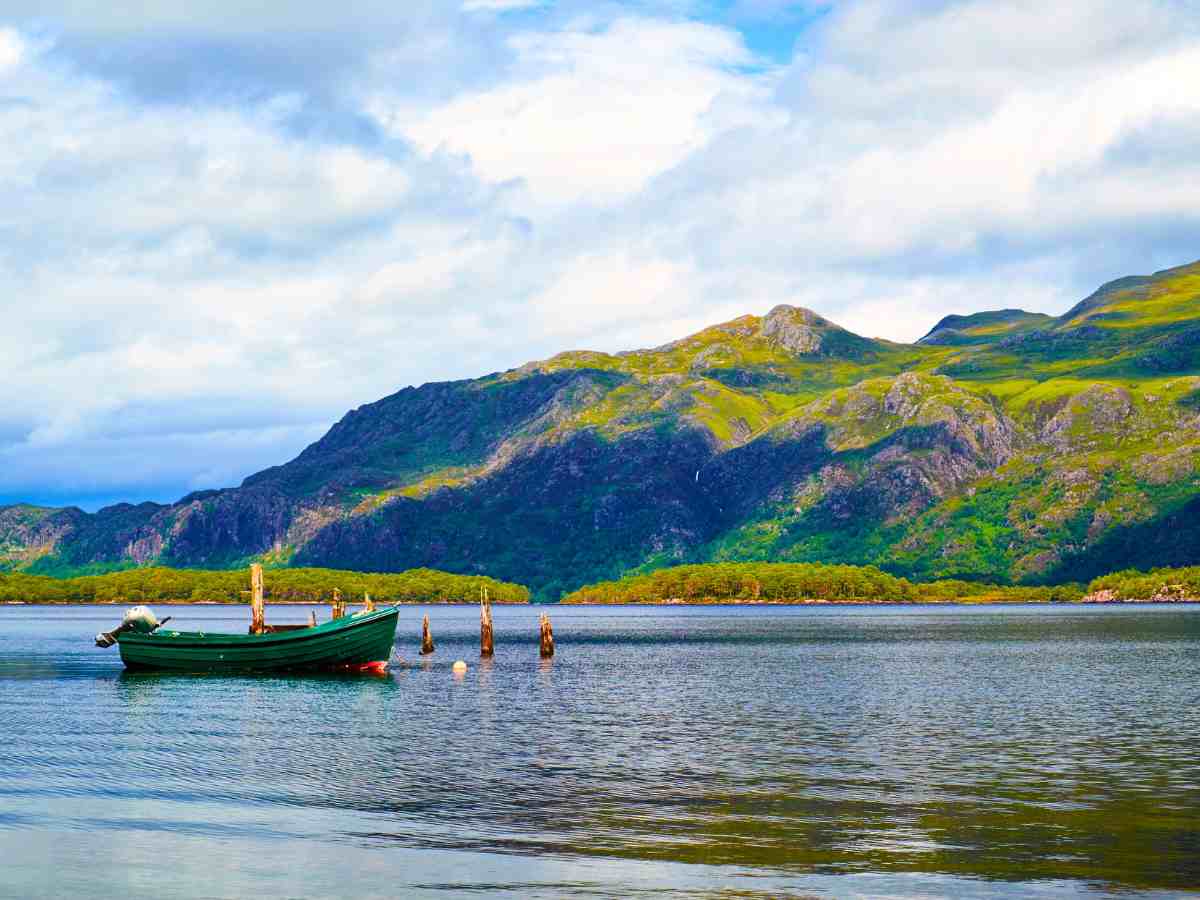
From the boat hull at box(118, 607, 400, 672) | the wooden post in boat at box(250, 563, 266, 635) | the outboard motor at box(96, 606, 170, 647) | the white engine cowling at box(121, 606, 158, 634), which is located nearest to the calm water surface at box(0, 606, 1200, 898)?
the boat hull at box(118, 607, 400, 672)

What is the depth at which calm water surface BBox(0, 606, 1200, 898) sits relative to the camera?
29.5m

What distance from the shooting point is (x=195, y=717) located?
67.0 meters

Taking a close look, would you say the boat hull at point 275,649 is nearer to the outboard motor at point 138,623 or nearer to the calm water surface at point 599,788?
the outboard motor at point 138,623

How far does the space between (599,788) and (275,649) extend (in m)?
54.3

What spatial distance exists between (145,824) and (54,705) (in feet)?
141

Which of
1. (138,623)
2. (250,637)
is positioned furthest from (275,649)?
(138,623)

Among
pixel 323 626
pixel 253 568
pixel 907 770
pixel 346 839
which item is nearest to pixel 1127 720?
pixel 907 770

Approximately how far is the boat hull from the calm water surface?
2.76 m

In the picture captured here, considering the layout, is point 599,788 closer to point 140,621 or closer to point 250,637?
point 250,637

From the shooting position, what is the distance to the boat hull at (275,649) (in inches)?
3607

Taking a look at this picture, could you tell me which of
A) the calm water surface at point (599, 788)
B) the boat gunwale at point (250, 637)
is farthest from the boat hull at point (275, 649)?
the calm water surface at point (599, 788)

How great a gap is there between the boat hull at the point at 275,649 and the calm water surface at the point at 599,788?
276cm

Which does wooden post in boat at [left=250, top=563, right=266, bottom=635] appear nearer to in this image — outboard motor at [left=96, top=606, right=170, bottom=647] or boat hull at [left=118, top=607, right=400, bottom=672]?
boat hull at [left=118, top=607, right=400, bottom=672]

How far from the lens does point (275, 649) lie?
91.8 m
